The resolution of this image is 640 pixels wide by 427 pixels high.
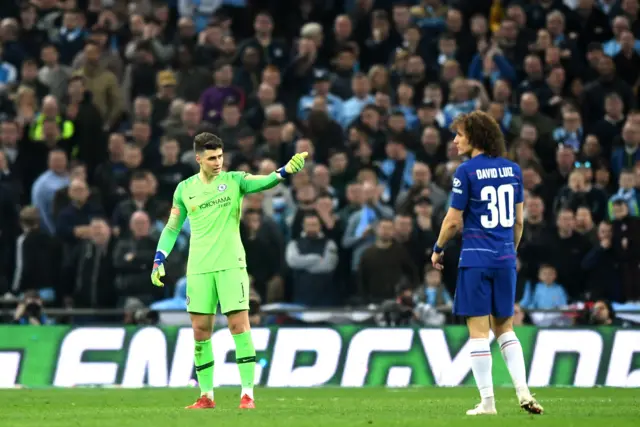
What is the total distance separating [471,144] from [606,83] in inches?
542

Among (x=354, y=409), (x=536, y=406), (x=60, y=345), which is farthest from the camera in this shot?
(x=60, y=345)

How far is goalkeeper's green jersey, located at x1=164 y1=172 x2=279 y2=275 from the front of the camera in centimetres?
1377

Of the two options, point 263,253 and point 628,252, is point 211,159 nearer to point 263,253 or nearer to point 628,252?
point 263,253

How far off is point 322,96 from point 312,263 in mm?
3904

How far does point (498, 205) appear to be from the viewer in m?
12.3

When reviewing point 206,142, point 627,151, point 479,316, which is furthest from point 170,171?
point 479,316

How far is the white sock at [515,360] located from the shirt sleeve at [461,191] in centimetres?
118

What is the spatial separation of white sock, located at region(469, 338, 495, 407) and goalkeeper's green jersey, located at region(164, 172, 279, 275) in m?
2.65

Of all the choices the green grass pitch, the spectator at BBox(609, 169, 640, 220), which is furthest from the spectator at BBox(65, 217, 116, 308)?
the spectator at BBox(609, 169, 640, 220)

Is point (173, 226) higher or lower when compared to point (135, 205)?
higher

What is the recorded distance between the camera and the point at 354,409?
1390 cm

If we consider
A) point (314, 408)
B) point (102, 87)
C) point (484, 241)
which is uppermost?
point (102, 87)

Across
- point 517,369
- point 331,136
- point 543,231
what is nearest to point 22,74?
point 331,136

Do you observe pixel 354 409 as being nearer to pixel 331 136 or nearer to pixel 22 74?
pixel 331 136
